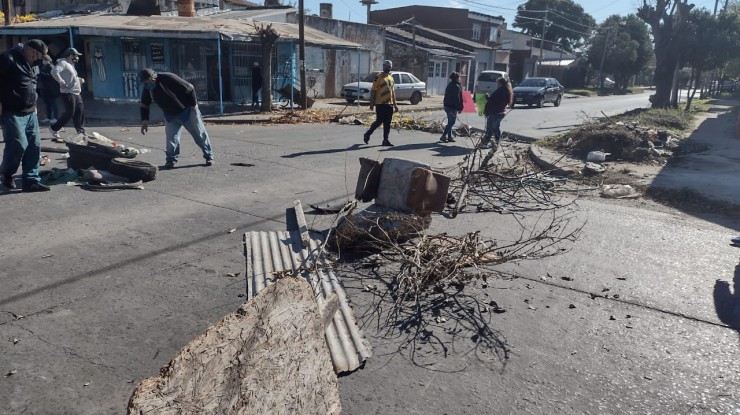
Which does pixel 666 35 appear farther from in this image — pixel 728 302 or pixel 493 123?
pixel 728 302

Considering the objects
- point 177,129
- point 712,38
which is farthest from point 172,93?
point 712,38

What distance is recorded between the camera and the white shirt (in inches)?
422

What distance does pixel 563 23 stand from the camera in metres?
73.9

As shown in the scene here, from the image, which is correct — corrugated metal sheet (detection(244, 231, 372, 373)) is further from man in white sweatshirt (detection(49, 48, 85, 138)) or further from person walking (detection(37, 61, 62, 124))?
person walking (detection(37, 61, 62, 124))

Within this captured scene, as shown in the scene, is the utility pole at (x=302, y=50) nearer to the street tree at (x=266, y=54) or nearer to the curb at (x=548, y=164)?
the street tree at (x=266, y=54)

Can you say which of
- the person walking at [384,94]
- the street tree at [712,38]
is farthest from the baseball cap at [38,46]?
the street tree at [712,38]

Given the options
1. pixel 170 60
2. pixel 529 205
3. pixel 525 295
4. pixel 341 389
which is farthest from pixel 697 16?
pixel 341 389

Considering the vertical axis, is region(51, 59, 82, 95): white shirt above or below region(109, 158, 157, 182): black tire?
above

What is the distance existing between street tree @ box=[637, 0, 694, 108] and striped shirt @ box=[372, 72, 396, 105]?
20.8m

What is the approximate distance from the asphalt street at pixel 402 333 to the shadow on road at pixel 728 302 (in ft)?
0.10

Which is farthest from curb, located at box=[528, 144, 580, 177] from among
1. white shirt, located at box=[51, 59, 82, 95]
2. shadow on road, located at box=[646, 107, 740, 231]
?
white shirt, located at box=[51, 59, 82, 95]

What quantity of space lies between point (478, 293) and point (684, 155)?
440 inches

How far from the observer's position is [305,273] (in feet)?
15.6

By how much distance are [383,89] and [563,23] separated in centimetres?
7001
